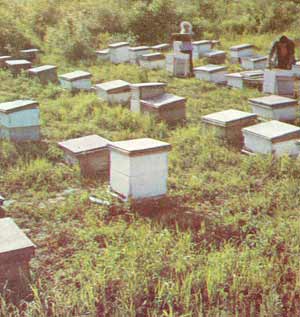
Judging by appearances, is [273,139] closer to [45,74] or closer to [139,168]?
[139,168]

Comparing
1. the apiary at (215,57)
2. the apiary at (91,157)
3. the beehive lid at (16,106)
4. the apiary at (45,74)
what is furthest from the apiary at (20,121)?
the apiary at (215,57)

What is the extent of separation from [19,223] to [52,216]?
1.16 feet

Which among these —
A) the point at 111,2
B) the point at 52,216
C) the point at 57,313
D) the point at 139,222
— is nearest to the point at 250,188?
the point at 139,222

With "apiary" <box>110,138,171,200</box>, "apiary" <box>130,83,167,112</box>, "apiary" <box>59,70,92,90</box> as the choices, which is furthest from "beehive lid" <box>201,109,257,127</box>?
"apiary" <box>59,70,92,90</box>

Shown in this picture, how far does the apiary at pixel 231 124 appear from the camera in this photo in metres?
8.43

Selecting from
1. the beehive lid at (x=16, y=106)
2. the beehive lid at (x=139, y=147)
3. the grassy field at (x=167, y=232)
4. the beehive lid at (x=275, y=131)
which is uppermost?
the beehive lid at (x=16, y=106)

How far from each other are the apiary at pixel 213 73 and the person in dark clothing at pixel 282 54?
1.82 m

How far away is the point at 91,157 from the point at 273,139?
241cm

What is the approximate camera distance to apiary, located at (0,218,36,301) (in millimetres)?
4418

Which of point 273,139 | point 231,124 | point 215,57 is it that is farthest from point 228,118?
point 215,57

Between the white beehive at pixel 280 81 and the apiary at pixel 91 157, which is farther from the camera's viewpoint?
the white beehive at pixel 280 81

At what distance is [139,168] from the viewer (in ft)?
20.1

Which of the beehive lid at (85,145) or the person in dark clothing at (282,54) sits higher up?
the person in dark clothing at (282,54)

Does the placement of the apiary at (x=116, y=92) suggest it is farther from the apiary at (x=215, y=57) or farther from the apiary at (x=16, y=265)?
the apiary at (x=16, y=265)
